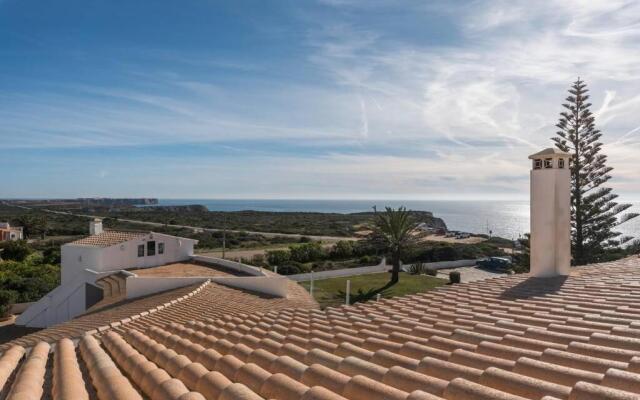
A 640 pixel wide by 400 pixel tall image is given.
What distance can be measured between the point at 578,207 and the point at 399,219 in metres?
8.57

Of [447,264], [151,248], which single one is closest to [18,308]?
[151,248]

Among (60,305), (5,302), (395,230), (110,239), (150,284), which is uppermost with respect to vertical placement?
(395,230)

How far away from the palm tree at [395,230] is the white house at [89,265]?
1122 centimetres

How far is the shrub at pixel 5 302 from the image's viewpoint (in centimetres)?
1905

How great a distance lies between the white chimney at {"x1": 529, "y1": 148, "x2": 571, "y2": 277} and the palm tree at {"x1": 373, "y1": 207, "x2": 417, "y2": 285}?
55.5ft

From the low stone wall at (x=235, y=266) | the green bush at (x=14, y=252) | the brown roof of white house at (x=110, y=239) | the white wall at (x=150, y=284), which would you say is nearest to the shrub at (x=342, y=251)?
the low stone wall at (x=235, y=266)

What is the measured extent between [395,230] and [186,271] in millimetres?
11620

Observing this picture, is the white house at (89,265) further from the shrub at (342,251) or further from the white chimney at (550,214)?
the shrub at (342,251)

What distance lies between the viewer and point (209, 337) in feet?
17.6

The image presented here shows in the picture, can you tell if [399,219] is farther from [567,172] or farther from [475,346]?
[475,346]

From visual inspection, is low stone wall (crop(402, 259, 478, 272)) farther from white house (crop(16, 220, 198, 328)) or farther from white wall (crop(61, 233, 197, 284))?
white house (crop(16, 220, 198, 328))

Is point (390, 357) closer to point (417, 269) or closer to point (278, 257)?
point (417, 269)

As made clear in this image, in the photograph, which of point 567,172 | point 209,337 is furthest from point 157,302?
point 567,172

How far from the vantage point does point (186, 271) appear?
18.6m
